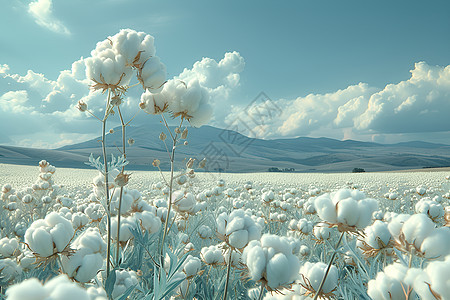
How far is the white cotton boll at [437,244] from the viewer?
1.04 metres

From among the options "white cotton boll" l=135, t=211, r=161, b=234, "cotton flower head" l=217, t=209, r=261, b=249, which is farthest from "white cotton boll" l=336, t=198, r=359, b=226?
"white cotton boll" l=135, t=211, r=161, b=234

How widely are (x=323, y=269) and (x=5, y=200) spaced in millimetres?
5162

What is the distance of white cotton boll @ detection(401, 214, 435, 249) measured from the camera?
1.08 m

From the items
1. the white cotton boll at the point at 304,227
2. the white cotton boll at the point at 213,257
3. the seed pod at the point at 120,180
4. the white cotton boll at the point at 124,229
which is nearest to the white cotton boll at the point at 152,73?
the seed pod at the point at 120,180

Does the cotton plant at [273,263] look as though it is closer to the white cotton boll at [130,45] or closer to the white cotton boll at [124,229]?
the white cotton boll at [124,229]

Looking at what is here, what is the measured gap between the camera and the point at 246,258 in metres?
1.10

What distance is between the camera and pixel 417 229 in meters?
1.10

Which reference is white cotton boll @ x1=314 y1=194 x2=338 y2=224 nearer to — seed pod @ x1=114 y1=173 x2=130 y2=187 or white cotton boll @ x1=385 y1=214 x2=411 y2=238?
white cotton boll @ x1=385 y1=214 x2=411 y2=238

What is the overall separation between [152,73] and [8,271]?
138 centimetres

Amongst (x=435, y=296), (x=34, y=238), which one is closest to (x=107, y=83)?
(x=34, y=238)

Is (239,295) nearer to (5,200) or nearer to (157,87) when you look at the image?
(157,87)

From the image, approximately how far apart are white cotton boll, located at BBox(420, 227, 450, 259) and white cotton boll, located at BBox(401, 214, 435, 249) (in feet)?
0.05

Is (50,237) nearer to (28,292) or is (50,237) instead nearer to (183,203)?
(28,292)

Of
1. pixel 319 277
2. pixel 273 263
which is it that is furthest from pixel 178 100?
pixel 319 277
